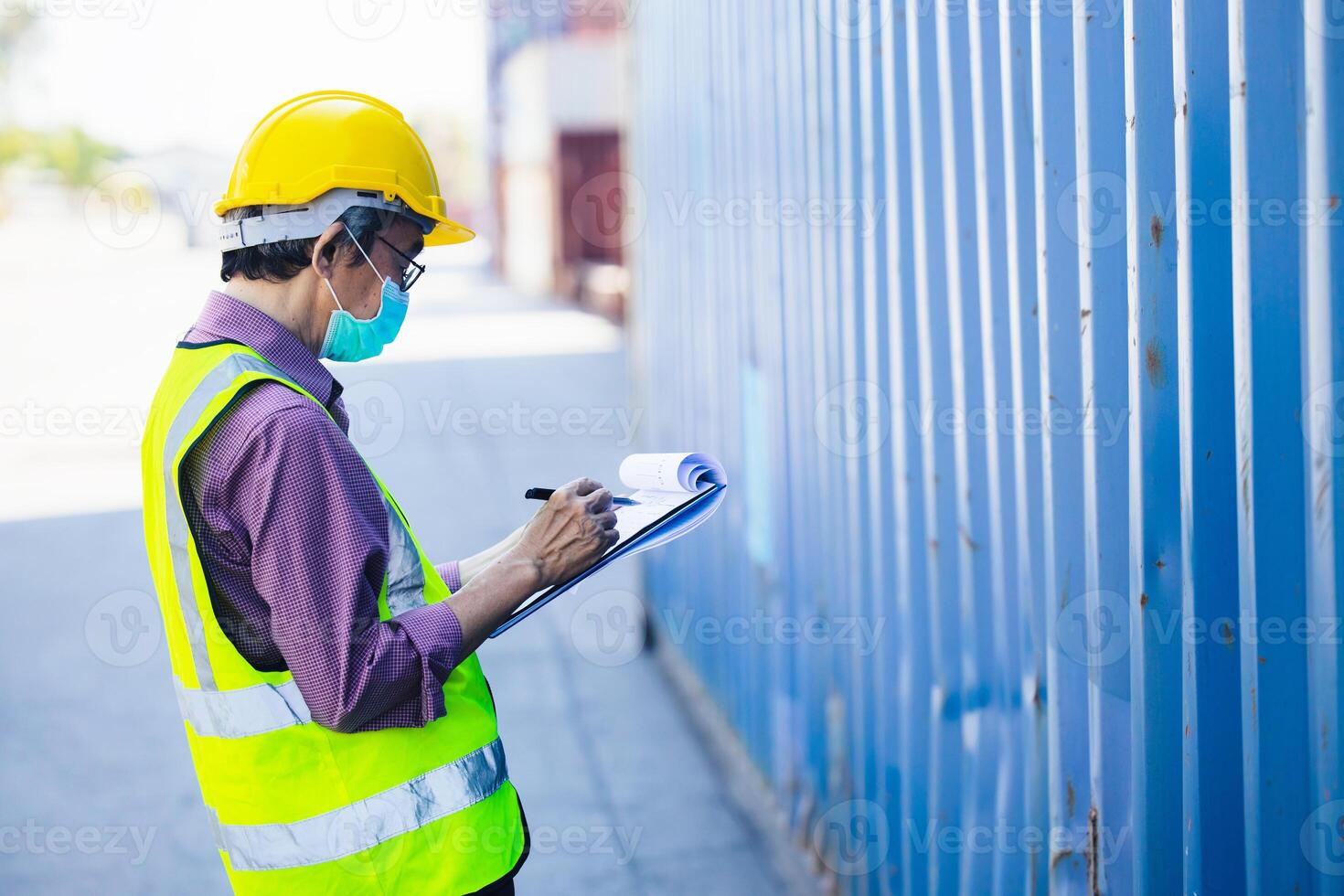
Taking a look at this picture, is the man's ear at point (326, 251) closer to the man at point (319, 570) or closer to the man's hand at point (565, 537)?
the man at point (319, 570)

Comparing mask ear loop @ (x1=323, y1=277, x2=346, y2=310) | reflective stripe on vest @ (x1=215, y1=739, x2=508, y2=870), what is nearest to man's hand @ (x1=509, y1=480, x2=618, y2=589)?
reflective stripe on vest @ (x1=215, y1=739, x2=508, y2=870)

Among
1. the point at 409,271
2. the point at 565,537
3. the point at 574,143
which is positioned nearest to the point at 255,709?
the point at 565,537

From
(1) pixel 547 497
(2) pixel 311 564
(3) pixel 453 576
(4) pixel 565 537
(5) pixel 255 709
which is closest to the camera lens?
(2) pixel 311 564

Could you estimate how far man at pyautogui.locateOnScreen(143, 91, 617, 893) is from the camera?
1.75 meters

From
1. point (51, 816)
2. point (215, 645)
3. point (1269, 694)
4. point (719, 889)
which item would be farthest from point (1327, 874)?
point (51, 816)

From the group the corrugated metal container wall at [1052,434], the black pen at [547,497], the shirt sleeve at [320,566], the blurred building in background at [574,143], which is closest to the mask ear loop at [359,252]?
the shirt sleeve at [320,566]

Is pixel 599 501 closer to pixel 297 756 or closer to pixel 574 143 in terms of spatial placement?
pixel 297 756

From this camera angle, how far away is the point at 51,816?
486 centimetres

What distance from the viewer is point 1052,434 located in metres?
2.19

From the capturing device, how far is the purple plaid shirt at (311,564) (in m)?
1.73

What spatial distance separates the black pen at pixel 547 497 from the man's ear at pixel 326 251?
48cm

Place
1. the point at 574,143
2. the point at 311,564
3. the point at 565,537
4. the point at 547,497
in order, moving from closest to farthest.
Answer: the point at 311,564 → the point at 565,537 → the point at 547,497 → the point at 574,143

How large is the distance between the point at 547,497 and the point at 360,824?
596mm

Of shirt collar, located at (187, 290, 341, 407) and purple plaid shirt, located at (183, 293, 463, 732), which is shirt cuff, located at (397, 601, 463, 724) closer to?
purple plaid shirt, located at (183, 293, 463, 732)
